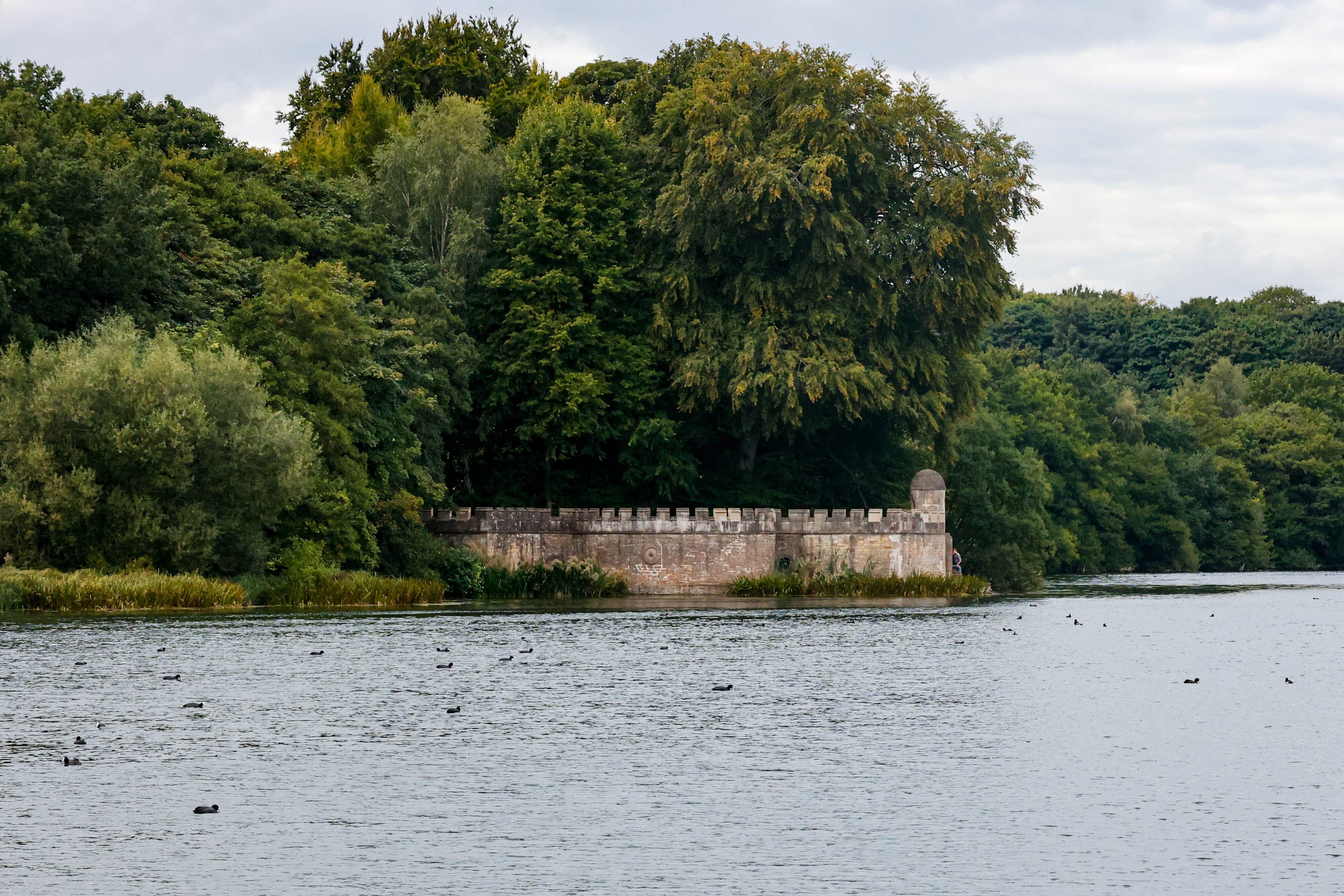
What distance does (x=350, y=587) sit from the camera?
44.0 m

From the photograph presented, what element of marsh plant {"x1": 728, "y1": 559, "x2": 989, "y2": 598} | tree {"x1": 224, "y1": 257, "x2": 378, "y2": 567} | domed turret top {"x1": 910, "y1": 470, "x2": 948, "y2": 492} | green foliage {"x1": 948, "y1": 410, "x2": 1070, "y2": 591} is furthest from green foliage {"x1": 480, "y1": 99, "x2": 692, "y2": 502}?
green foliage {"x1": 948, "y1": 410, "x2": 1070, "y2": 591}

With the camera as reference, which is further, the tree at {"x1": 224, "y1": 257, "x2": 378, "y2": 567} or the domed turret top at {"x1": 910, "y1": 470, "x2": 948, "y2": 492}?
the domed turret top at {"x1": 910, "y1": 470, "x2": 948, "y2": 492}

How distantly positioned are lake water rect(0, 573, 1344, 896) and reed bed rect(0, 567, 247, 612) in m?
5.48

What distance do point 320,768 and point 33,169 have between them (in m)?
31.3

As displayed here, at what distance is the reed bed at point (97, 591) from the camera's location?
37.0 m

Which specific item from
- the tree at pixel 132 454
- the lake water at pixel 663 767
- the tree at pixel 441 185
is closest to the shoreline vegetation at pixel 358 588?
the tree at pixel 132 454

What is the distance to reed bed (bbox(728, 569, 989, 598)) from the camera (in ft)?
172

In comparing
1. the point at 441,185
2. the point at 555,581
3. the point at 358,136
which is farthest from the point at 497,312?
the point at 358,136

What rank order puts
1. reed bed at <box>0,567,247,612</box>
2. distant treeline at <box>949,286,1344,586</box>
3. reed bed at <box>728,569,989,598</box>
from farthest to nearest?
1. distant treeline at <box>949,286,1344,586</box>
2. reed bed at <box>728,569,989,598</box>
3. reed bed at <box>0,567,247,612</box>

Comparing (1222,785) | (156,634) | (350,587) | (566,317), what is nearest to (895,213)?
(566,317)

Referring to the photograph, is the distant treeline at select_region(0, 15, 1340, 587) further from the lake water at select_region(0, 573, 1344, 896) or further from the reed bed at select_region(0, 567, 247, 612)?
the lake water at select_region(0, 573, 1344, 896)

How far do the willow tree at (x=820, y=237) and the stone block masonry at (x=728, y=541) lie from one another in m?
3.01

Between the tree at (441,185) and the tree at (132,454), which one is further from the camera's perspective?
the tree at (441,185)

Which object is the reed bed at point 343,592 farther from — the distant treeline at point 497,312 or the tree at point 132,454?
the tree at point 132,454
